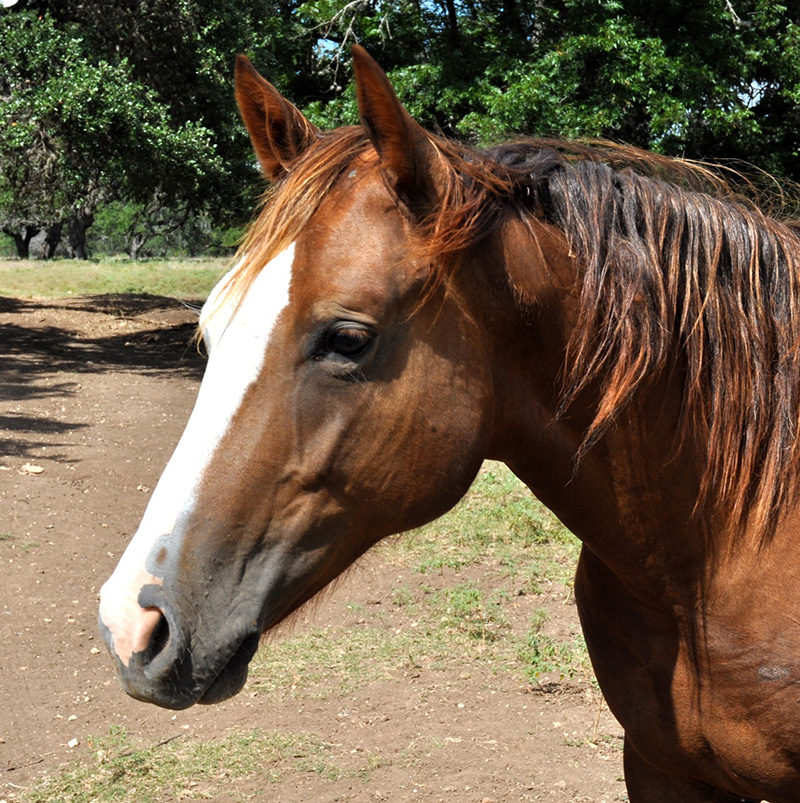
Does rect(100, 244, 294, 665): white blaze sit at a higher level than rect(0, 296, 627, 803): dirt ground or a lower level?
higher

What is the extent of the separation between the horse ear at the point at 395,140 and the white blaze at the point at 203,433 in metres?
0.23

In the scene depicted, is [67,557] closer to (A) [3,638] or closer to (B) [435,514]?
(A) [3,638]

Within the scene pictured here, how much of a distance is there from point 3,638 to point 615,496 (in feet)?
11.8

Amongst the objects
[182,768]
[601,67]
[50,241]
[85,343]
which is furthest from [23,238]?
[182,768]

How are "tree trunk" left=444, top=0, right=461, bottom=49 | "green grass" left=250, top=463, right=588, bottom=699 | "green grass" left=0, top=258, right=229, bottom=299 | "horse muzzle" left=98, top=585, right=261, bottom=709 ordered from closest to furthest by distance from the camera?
1. "horse muzzle" left=98, top=585, right=261, bottom=709
2. "green grass" left=250, top=463, right=588, bottom=699
3. "tree trunk" left=444, top=0, right=461, bottom=49
4. "green grass" left=0, top=258, right=229, bottom=299

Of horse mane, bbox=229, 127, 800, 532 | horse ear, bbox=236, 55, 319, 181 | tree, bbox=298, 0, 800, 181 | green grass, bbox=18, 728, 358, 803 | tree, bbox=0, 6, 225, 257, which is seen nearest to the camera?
horse mane, bbox=229, 127, 800, 532

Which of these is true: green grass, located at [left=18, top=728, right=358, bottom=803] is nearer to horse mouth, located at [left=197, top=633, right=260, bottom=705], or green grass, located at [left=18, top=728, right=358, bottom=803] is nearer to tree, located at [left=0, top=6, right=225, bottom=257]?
horse mouth, located at [left=197, top=633, right=260, bottom=705]

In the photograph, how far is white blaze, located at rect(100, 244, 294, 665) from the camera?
4.40 ft

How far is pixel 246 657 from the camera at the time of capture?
1.44 meters

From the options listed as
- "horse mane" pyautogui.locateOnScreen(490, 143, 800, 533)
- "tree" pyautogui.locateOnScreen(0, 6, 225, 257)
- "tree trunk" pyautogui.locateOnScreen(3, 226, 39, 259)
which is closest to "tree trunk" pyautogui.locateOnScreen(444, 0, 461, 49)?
"tree" pyautogui.locateOnScreen(0, 6, 225, 257)

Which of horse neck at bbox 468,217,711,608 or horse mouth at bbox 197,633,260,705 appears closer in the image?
horse mouth at bbox 197,633,260,705

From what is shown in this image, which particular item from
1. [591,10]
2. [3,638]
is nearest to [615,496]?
[3,638]

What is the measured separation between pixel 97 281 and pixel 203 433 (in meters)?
24.8

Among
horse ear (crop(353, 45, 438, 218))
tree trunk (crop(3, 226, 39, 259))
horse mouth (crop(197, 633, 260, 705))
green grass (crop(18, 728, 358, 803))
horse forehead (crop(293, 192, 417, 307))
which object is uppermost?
horse ear (crop(353, 45, 438, 218))
